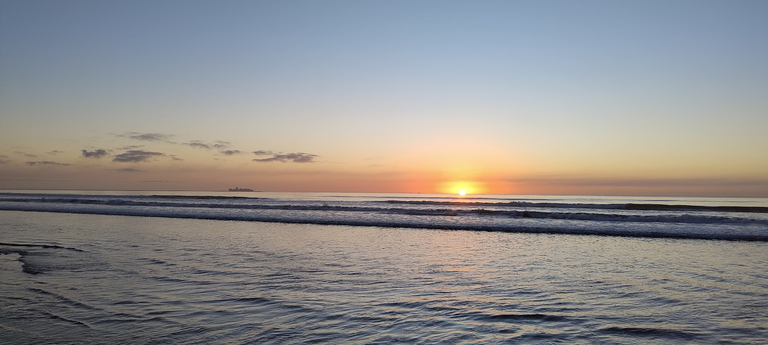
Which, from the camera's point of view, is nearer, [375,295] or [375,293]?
A: [375,295]

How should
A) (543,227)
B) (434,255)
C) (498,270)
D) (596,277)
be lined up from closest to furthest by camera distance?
(596,277) → (498,270) → (434,255) → (543,227)

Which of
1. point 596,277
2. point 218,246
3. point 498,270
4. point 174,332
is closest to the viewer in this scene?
point 174,332

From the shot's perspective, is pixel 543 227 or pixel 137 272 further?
pixel 543 227

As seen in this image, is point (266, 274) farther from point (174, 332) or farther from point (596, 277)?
point (596, 277)

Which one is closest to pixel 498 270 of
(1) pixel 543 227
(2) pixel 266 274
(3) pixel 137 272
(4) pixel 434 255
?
(4) pixel 434 255

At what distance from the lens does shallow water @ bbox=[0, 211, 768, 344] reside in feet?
17.5

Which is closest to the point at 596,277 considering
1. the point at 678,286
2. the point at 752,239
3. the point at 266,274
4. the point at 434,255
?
the point at 678,286

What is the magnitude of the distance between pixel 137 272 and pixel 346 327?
5840 millimetres

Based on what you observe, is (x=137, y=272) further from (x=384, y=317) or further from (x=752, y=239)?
(x=752, y=239)

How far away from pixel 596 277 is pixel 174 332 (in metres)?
7.72

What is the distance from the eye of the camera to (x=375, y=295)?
24.0 feet

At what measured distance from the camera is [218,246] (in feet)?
45.4

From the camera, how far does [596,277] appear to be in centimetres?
909

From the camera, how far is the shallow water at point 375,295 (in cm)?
532
